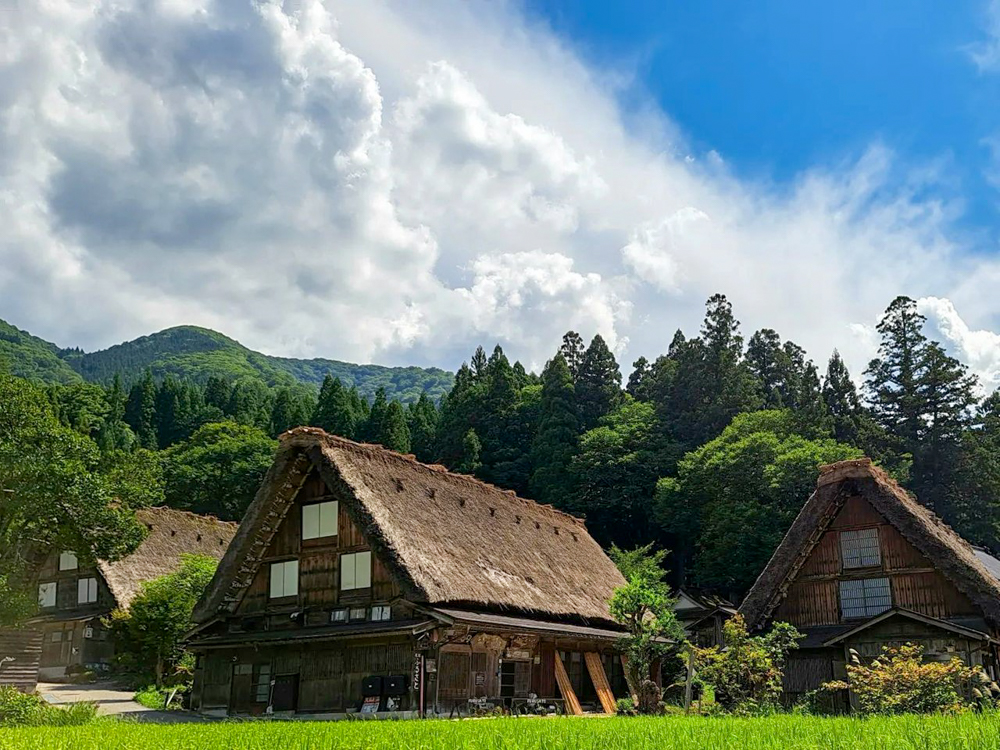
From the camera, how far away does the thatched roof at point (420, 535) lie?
22891mm

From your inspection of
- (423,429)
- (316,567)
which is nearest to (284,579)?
(316,567)

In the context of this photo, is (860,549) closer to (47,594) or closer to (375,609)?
(375,609)

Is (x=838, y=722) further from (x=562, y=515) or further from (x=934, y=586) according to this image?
(x=562, y=515)

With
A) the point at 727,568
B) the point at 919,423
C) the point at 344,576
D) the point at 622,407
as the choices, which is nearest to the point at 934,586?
the point at 344,576

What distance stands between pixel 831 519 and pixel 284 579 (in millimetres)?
15573

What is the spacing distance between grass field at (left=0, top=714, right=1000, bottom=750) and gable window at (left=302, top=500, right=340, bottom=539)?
12.1m

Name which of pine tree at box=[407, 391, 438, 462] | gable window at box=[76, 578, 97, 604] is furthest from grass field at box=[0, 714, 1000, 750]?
pine tree at box=[407, 391, 438, 462]

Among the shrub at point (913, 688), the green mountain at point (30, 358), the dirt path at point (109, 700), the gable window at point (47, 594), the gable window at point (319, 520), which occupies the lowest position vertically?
the dirt path at point (109, 700)

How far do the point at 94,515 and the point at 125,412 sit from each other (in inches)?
2291

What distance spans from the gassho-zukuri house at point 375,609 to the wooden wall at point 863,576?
Answer: 6050 mm

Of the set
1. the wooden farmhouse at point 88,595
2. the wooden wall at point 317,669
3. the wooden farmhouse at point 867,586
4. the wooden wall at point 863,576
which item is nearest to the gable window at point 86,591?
the wooden farmhouse at point 88,595

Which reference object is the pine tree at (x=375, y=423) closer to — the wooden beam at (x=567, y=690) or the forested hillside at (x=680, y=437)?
the forested hillside at (x=680, y=437)

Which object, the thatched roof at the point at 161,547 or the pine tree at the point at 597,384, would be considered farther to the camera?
the pine tree at the point at 597,384

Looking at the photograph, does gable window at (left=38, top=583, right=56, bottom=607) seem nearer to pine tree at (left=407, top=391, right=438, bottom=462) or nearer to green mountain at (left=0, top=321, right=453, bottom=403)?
pine tree at (left=407, top=391, right=438, bottom=462)
